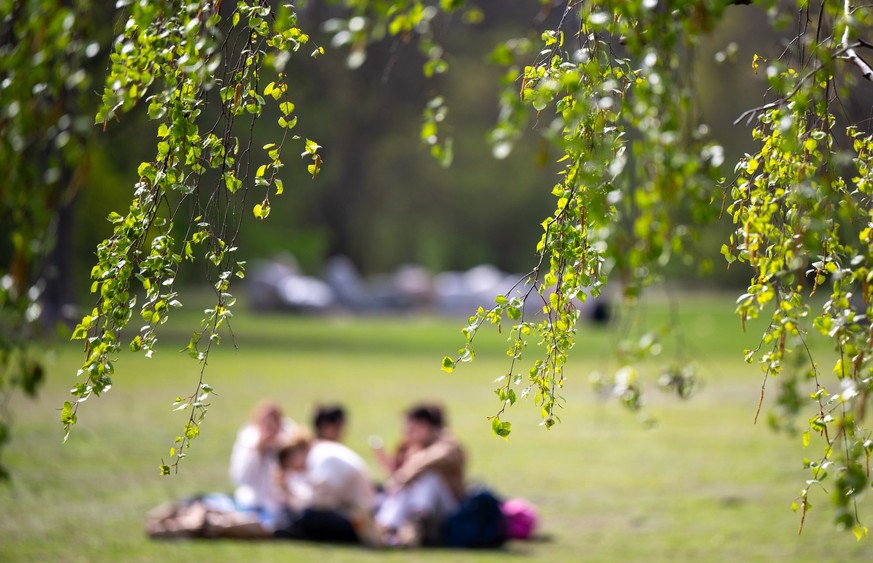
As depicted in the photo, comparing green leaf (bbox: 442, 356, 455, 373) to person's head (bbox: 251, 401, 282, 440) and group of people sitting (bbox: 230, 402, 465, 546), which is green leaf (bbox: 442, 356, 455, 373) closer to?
group of people sitting (bbox: 230, 402, 465, 546)

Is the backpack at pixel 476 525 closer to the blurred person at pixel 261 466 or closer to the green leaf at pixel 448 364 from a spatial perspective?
the blurred person at pixel 261 466

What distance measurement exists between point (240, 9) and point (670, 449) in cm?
1078

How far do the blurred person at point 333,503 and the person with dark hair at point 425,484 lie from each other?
0.23m

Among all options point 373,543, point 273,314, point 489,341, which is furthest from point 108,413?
point 273,314

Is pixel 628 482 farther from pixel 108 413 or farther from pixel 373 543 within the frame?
pixel 108 413

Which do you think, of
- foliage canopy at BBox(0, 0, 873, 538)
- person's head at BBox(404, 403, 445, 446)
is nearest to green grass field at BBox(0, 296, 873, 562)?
foliage canopy at BBox(0, 0, 873, 538)

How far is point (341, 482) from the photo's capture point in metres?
8.61

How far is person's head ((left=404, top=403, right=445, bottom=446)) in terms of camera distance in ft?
29.1

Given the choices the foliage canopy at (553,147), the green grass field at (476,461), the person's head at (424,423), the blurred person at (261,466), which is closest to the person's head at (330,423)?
the blurred person at (261,466)

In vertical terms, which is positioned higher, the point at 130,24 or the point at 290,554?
the point at 130,24

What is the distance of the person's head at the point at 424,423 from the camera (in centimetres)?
888

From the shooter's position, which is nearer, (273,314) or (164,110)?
(164,110)

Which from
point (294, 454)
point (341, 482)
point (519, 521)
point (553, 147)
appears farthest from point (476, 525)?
point (553, 147)

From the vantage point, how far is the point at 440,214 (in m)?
54.8
